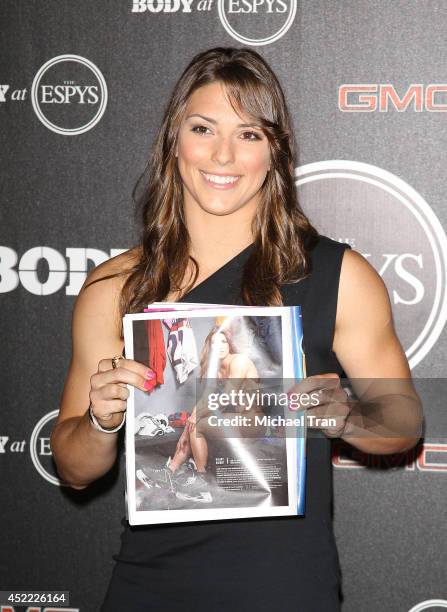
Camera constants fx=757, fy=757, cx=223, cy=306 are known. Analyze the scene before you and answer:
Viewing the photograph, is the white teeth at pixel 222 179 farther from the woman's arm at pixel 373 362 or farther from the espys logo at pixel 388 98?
the espys logo at pixel 388 98

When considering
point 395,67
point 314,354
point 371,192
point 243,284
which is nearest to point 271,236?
point 243,284

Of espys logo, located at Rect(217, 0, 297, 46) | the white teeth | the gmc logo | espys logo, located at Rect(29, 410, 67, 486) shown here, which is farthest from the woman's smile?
espys logo, located at Rect(29, 410, 67, 486)

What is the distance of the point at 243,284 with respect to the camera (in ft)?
5.35

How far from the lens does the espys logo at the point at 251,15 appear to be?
7.64 ft

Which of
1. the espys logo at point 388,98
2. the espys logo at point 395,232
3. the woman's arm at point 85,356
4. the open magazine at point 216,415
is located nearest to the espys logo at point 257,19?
the espys logo at point 388,98

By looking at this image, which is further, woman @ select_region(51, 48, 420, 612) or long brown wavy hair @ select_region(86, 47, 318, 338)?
long brown wavy hair @ select_region(86, 47, 318, 338)

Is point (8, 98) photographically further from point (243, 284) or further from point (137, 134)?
point (243, 284)

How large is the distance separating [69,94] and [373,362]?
1.43 m

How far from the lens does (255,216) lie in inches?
68.2

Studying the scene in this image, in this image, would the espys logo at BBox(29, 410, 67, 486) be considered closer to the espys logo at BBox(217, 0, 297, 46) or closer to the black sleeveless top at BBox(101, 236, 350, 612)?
the black sleeveless top at BBox(101, 236, 350, 612)

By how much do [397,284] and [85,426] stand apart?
1.18m

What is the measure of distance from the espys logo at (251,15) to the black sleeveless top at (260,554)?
103 centimetres

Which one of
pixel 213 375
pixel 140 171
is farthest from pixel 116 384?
pixel 140 171

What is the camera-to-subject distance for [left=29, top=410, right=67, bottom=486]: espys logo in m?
2.57
